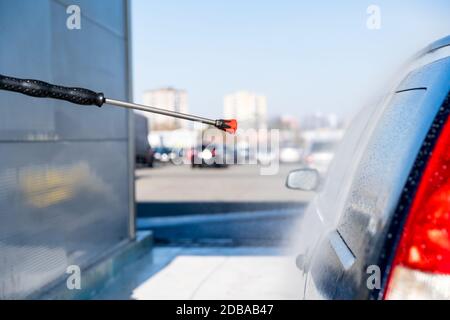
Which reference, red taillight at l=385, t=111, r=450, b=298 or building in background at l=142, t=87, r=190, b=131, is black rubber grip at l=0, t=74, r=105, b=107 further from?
red taillight at l=385, t=111, r=450, b=298

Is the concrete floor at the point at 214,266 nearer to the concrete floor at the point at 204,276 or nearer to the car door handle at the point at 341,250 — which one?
the concrete floor at the point at 204,276

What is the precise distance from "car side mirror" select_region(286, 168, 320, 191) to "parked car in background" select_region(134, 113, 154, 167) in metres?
25.8

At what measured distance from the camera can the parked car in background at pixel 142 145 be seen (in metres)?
29.8

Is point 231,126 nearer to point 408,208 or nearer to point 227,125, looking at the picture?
point 227,125

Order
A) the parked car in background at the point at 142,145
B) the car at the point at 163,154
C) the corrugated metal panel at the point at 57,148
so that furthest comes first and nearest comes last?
the car at the point at 163,154, the parked car in background at the point at 142,145, the corrugated metal panel at the point at 57,148

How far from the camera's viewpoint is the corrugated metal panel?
13.0 ft

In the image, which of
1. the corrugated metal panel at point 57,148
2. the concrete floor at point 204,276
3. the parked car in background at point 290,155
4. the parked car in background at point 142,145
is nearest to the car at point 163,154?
the parked car in background at point 142,145

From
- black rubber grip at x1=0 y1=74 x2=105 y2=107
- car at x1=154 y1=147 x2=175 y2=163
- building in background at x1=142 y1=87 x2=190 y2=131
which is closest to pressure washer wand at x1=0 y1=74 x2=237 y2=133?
black rubber grip at x1=0 y1=74 x2=105 y2=107

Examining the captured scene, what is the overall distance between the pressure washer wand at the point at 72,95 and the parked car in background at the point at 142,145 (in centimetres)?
2742

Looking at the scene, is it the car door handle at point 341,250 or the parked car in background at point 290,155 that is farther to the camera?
the parked car in background at point 290,155

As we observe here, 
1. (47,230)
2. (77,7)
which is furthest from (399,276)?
(77,7)

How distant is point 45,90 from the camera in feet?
6.18
